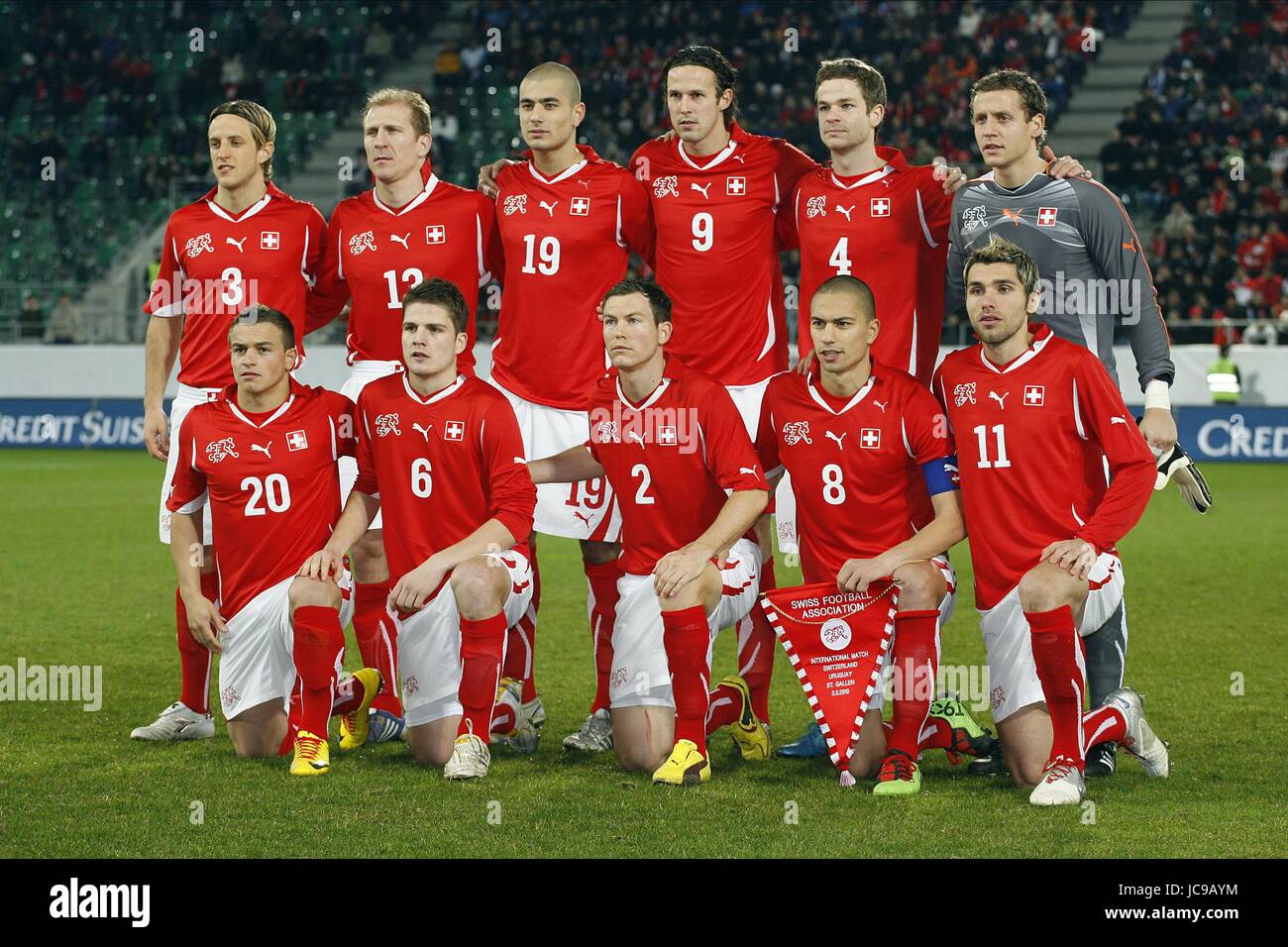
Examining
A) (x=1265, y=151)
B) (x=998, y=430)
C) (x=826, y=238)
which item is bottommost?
(x=998, y=430)

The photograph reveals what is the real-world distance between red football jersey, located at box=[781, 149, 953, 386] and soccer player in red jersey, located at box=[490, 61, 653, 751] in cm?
72

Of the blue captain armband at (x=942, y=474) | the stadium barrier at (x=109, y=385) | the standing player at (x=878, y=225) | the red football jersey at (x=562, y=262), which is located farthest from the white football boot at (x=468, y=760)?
the stadium barrier at (x=109, y=385)

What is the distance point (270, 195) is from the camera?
6305 millimetres

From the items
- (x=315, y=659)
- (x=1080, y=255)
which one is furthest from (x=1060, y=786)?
(x=315, y=659)

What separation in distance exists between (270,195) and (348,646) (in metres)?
2.64

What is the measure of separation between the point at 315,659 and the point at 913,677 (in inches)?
76.9

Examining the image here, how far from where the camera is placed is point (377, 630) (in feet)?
20.1

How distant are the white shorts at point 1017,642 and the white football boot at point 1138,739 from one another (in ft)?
0.78

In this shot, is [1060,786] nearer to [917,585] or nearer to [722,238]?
[917,585]

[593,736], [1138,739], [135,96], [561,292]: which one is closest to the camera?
[1138,739]

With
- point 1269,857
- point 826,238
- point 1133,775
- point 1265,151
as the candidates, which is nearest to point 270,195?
point 826,238

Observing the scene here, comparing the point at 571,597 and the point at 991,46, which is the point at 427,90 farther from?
the point at 571,597

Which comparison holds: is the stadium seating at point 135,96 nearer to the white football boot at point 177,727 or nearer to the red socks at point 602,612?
the white football boot at point 177,727

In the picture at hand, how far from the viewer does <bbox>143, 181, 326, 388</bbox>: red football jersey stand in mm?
6164
